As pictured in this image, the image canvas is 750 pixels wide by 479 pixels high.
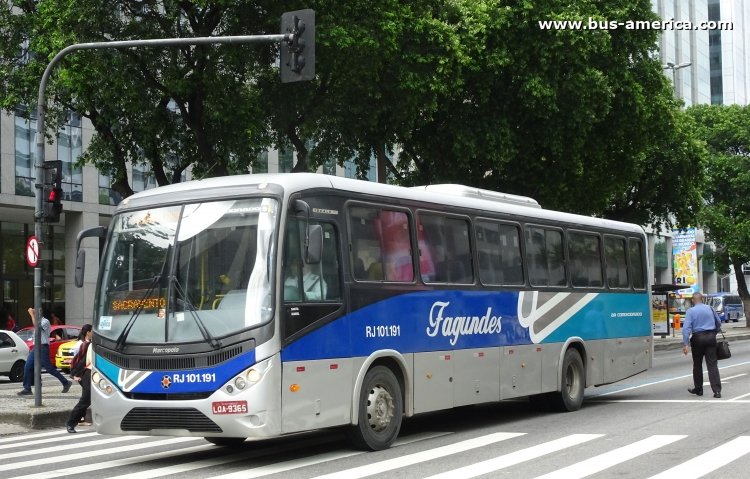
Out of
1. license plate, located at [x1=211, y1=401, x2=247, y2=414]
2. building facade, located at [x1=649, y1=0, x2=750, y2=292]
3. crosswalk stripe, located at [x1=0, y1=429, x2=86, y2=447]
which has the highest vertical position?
building facade, located at [x1=649, y1=0, x2=750, y2=292]

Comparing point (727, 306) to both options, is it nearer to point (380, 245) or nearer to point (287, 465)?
point (380, 245)

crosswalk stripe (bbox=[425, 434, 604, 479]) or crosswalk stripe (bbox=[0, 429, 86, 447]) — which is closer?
crosswalk stripe (bbox=[425, 434, 604, 479])

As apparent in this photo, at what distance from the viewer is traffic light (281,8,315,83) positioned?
Answer: 16.0 m

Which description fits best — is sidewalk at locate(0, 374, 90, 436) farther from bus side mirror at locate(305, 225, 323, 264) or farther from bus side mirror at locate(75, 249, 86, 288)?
bus side mirror at locate(305, 225, 323, 264)

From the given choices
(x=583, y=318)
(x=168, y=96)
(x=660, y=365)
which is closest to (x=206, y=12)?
(x=168, y=96)

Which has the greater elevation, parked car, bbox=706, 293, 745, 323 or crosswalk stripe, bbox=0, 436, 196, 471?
parked car, bbox=706, 293, 745, 323

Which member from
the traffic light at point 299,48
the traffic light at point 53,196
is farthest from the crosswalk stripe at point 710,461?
the traffic light at point 53,196

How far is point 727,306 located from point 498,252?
250 ft

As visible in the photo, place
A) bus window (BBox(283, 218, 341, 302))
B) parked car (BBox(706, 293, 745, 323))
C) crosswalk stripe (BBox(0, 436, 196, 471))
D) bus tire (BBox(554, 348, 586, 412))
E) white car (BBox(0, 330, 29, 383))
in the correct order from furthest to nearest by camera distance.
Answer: parked car (BBox(706, 293, 745, 323)) → white car (BBox(0, 330, 29, 383)) → bus tire (BBox(554, 348, 586, 412)) → crosswalk stripe (BBox(0, 436, 196, 471)) → bus window (BBox(283, 218, 341, 302))

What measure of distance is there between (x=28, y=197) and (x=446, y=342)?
96.0ft

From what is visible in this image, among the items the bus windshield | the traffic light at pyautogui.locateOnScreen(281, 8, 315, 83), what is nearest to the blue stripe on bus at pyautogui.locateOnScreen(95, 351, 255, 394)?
the bus windshield

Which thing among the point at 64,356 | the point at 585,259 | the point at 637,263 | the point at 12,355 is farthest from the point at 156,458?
the point at 64,356

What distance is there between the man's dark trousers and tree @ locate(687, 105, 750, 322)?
42.0 metres

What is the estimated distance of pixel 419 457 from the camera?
453 inches
